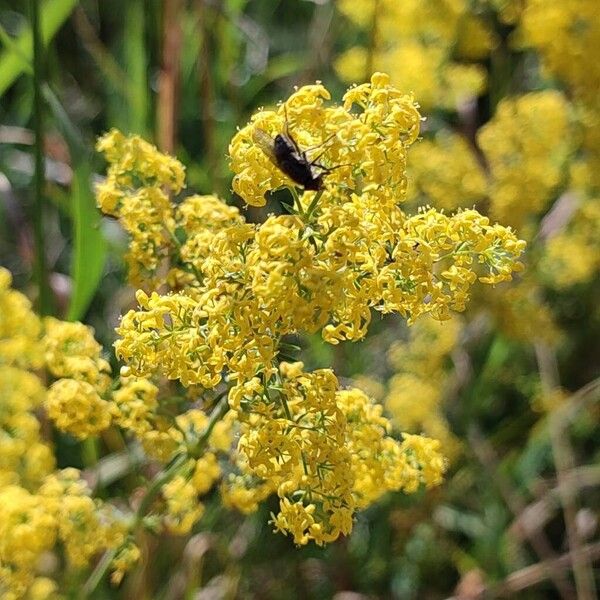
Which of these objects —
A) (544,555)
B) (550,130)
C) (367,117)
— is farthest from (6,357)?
(544,555)

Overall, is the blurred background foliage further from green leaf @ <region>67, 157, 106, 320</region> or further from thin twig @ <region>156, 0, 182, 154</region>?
green leaf @ <region>67, 157, 106, 320</region>

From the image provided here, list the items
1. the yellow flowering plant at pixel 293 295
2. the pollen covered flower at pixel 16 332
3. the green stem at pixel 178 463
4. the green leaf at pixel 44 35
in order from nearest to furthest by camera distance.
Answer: the yellow flowering plant at pixel 293 295 < the green stem at pixel 178 463 < the pollen covered flower at pixel 16 332 < the green leaf at pixel 44 35

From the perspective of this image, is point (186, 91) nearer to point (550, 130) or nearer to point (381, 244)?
point (550, 130)

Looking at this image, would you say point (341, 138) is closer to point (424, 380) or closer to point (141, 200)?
point (141, 200)

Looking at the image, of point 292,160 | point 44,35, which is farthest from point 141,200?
point 44,35

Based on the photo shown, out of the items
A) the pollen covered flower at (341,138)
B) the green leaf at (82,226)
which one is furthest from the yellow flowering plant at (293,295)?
the green leaf at (82,226)

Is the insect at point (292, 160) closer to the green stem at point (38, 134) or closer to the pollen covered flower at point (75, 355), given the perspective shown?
the pollen covered flower at point (75, 355)
